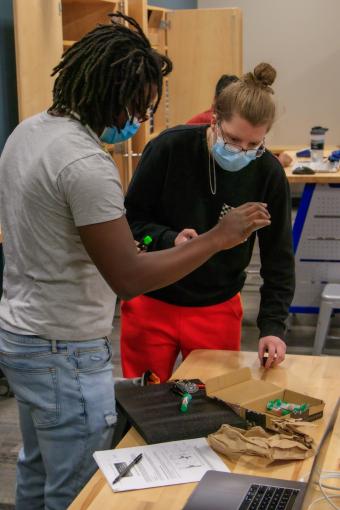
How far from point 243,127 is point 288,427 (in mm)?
816

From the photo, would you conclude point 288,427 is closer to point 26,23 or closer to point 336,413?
point 336,413

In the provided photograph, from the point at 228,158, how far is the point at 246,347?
236cm

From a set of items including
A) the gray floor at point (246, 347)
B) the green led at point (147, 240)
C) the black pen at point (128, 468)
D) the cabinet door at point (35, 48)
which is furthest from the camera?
the cabinet door at point (35, 48)

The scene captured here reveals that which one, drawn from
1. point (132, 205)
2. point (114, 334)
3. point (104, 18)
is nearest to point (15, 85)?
Result: point (104, 18)

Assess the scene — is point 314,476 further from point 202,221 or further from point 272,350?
point 202,221

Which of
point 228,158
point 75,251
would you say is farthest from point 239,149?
point 75,251

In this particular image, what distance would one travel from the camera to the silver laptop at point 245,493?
1261mm

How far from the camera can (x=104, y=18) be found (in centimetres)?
439

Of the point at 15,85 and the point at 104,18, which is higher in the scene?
the point at 104,18

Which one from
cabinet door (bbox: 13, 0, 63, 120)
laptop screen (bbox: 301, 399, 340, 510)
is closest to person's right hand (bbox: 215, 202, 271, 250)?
laptop screen (bbox: 301, 399, 340, 510)

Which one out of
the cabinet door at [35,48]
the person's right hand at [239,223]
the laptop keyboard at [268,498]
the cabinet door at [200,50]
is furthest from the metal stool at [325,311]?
the cabinet door at [200,50]

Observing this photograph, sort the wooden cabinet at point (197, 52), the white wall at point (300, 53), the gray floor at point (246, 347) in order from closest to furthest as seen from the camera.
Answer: the gray floor at point (246, 347)
the wooden cabinet at point (197, 52)
the white wall at point (300, 53)

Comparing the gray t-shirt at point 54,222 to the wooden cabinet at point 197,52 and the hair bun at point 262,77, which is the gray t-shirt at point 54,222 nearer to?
the hair bun at point 262,77

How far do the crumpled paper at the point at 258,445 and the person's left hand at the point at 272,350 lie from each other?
0.44 m
